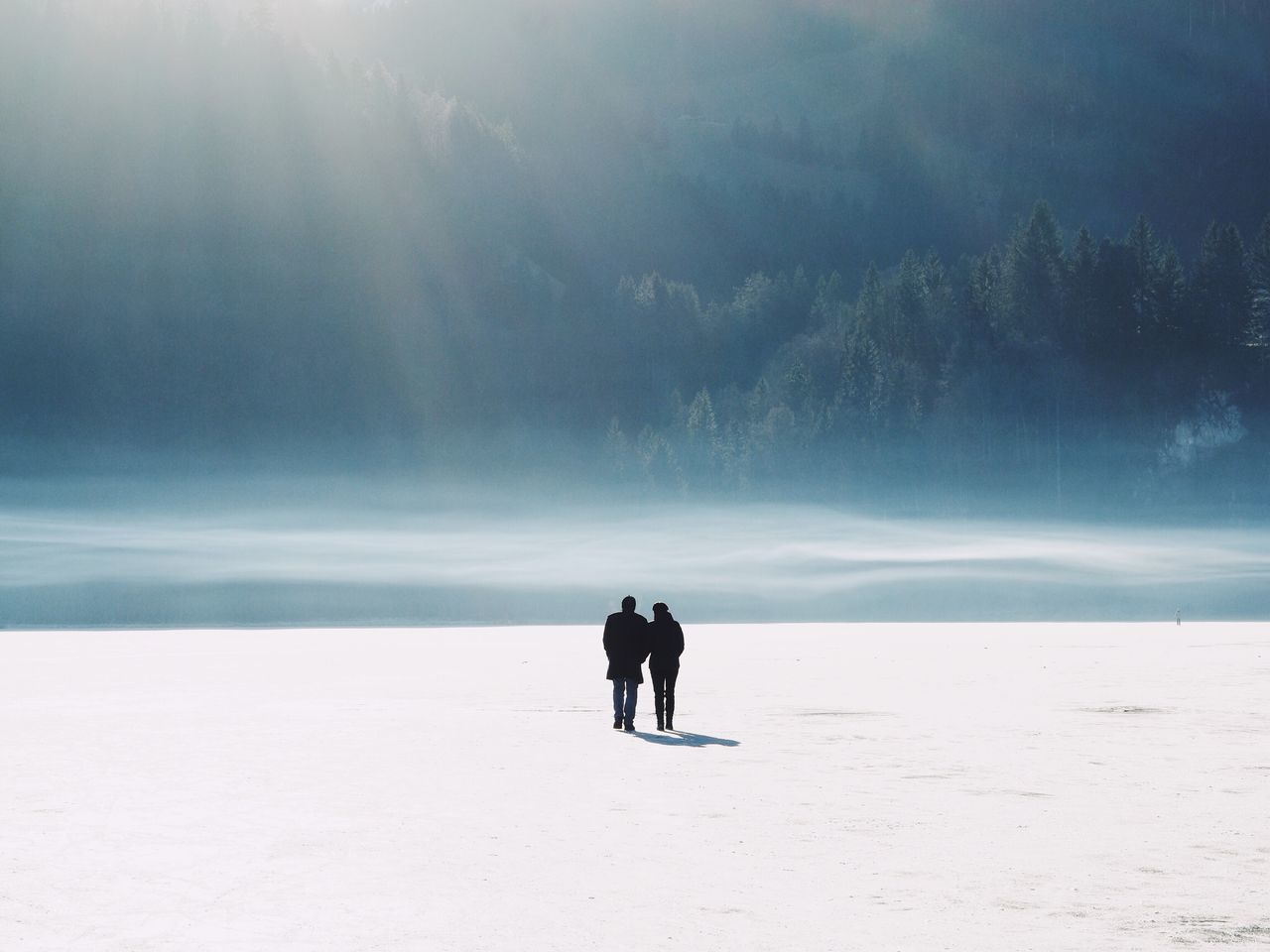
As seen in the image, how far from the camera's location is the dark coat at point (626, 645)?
2744 centimetres

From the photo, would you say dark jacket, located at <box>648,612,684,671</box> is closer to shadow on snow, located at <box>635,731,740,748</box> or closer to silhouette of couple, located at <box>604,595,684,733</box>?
silhouette of couple, located at <box>604,595,684,733</box>

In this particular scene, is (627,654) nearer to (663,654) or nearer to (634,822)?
(663,654)

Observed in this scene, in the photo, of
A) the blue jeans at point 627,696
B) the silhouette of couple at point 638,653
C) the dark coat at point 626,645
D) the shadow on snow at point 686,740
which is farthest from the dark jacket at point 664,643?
the shadow on snow at point 686,740

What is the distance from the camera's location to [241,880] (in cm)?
1424

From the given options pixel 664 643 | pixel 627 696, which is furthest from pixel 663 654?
pixel 627 696

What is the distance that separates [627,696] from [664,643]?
1.12 meters

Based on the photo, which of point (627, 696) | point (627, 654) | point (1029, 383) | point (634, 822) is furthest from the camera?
point (1029, 383)

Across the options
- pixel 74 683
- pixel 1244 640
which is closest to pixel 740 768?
pixel 74 683

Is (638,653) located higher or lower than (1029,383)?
lower

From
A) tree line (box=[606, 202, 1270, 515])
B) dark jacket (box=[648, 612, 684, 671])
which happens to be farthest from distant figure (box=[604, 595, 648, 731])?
tree line (box=[606, 202, 1270, 515])

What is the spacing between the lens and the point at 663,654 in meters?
27.5

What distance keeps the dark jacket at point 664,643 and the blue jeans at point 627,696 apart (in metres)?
0.50

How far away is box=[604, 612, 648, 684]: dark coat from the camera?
27.4 m

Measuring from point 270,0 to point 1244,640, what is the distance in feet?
494
